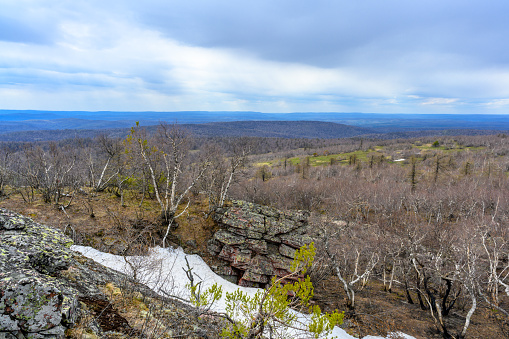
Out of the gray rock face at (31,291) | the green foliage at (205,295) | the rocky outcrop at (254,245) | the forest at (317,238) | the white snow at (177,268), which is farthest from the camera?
the rocky outcrop at (254,245)

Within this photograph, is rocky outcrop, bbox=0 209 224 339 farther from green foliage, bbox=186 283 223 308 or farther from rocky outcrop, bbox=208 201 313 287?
rocky outcrop, bbox=208 201 313 287

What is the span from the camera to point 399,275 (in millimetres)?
27703

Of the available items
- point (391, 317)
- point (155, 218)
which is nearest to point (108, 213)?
point (155, 218)

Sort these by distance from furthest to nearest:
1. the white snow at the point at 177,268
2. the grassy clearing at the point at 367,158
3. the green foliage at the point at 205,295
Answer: the grassy clearing at the point at 367,158, the white snow at the point at 177,268, the green foliage at the point at 205,295

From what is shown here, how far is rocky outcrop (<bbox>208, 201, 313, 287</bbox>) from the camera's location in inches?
755

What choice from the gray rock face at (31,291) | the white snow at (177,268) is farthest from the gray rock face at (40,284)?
the white snow at (177,268)

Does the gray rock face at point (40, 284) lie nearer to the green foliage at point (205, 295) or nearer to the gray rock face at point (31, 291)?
the gray rock face at point (31, 291)

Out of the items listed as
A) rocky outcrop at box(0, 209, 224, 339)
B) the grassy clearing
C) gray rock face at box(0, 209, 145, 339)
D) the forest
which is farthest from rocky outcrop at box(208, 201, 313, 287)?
the grassy clearing

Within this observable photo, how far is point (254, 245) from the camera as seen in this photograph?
19703mm

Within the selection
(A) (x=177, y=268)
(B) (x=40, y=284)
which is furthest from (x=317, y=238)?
(B) (x=40, y=284)

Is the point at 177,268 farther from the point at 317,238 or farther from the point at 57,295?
the point at 57,295

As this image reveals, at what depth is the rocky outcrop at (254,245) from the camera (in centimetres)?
1917

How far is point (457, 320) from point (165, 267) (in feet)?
69.0

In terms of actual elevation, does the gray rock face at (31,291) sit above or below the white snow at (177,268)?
above
